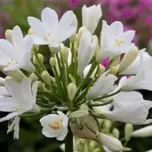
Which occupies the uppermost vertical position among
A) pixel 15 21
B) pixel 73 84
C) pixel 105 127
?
pixel 15 21

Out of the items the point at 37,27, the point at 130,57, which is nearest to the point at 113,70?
the point at 130,57

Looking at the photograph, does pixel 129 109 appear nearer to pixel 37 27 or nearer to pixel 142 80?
pixel 142 80

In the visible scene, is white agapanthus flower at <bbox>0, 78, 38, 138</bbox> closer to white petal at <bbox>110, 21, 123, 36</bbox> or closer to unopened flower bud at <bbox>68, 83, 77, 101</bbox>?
unopened flower bud at <bbox>68, 83, 77, 101</bbox>

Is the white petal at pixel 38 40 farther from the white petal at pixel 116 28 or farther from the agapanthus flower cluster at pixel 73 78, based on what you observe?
the white petal at pixel 116 28

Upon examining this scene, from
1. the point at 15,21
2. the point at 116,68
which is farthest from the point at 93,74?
the point at 15,21

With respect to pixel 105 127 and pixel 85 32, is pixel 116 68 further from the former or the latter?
pixel 105 127

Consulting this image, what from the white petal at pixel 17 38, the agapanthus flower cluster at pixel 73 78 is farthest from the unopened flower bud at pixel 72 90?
the white petal at pixel 17 38

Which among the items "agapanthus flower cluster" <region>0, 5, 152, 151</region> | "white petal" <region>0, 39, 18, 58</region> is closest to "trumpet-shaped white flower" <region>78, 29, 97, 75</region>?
"agapanthus flower cluster" <region>0, 5, 152, 151</region>
